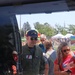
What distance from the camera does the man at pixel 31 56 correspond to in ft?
4.63

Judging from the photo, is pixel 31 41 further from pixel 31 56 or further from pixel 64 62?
pixel 64 62

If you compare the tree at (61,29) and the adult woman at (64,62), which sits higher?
the tree at (61,29)

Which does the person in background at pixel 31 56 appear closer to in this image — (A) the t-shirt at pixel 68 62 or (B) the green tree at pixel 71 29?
(A) the t-shirt at pixel 68 62

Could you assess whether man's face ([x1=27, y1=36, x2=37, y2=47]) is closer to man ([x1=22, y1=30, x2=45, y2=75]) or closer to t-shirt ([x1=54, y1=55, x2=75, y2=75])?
man ([x1=22, y1=30, x2=45, y2=75])

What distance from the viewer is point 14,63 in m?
1.51

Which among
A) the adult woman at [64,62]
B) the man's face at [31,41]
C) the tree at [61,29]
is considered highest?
the tree at [61,29]

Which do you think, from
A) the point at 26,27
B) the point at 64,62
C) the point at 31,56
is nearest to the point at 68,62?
the point at 64,62

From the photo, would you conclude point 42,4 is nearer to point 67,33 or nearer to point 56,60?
point 67,33

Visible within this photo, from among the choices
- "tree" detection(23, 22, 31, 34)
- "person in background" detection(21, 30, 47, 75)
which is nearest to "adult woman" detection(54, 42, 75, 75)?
"person in background" detection(21, 30, 47, 75)

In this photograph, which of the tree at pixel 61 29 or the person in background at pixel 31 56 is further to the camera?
the person in background at pixel 31 56

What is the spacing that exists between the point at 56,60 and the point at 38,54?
0.19m

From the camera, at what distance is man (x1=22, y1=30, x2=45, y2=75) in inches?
55.6

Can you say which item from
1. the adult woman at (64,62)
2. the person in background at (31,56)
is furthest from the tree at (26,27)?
the adult woman at (64,62)

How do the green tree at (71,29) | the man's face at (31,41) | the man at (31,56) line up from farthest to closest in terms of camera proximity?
the man's face at (31,41) < the man at (31,56) < the green tree at (71,29)
